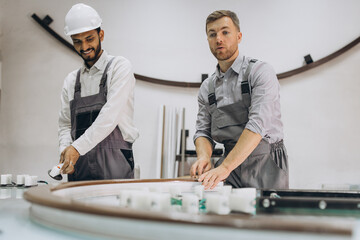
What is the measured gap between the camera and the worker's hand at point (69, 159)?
6.76ft

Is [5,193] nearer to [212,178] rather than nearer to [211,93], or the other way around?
[212,178]

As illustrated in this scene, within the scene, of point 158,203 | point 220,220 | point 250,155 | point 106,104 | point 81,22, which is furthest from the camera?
point 81,22

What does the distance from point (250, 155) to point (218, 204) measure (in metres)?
1.02

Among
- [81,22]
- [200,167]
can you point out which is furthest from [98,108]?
[200,167]

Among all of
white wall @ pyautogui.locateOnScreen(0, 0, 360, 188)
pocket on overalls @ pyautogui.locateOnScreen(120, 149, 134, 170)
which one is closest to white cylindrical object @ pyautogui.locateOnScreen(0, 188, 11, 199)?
pocket on overalls @ pyautogui.locateOnScreen(120, 149, 134, 170)

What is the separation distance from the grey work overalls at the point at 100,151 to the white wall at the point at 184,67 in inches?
65.6

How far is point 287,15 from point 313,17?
26cm

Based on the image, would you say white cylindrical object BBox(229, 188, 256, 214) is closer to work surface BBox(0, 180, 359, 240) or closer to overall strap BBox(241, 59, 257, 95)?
work surface BBox(0, 180, 359, 240)

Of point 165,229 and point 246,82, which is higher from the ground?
point 246,82

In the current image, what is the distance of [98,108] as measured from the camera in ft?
7.80

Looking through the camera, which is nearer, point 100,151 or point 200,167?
point 200,167

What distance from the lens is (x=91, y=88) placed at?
249 cm

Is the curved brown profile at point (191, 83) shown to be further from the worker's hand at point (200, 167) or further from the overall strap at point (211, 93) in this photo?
the worker's hand at point (200, 167)

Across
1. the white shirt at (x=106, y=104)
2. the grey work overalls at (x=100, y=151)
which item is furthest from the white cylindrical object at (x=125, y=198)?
the grey work overalls at (x=100, y=151)
